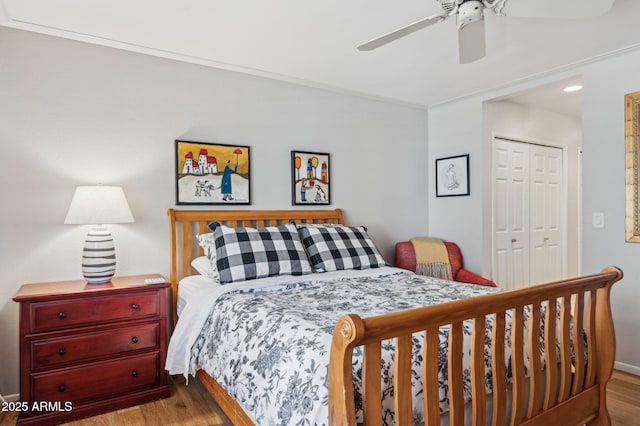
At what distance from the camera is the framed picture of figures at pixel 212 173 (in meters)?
2.91

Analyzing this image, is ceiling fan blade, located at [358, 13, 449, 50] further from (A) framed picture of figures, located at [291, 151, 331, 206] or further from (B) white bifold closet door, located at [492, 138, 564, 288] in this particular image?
(B) white bifold closet door, located at [492, 138, 564, 288]

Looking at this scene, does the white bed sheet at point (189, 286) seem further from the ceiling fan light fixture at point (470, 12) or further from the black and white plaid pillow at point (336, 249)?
the ceiling fan light fixture at point (470, 12)

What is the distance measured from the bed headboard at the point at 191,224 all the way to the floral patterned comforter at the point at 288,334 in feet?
1.87

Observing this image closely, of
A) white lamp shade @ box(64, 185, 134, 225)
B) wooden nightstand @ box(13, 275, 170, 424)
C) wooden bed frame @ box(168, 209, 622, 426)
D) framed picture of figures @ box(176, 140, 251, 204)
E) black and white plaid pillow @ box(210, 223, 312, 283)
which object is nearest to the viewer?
wooden bed frame @ box(168, 209, 622, 426)

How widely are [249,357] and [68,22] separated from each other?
222 centimetres

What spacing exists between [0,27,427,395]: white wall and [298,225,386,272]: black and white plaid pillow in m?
0.53

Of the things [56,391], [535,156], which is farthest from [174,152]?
[535,156]

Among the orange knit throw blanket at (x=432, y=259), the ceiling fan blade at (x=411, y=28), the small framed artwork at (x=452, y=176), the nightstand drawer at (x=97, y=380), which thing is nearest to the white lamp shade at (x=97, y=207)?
the nightstand drawer at (x=97, y=380)

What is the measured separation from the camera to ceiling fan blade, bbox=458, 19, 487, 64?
187cm

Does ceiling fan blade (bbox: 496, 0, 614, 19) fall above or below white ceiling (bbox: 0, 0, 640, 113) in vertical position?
below

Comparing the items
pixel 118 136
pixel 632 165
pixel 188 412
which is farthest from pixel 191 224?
pixel 632 165

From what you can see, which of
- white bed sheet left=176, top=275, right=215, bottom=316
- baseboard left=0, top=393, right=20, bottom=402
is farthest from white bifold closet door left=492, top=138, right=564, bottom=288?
baseboard left=0, top=393, right=20, bottom=402

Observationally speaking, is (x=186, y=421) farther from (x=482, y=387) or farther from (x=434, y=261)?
(x=434, y=261)

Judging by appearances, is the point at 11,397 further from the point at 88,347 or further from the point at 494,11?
the point at 494,11
